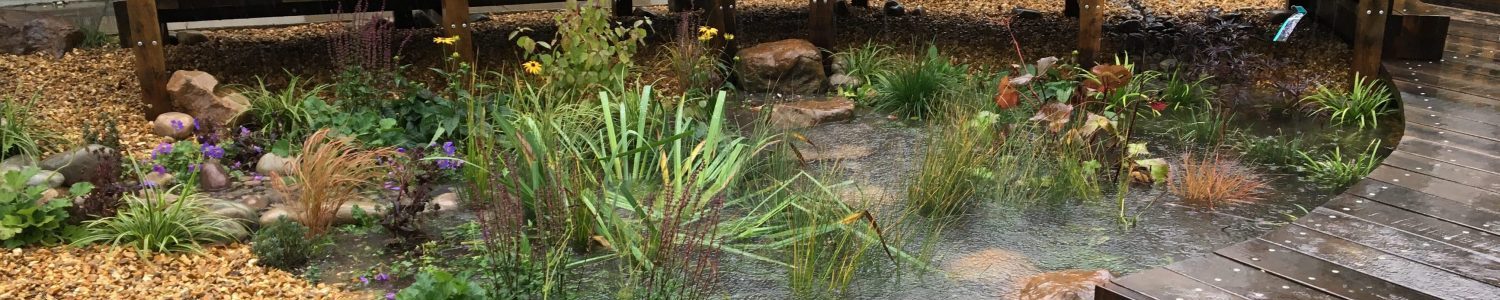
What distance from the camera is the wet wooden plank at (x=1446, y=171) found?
4.45m

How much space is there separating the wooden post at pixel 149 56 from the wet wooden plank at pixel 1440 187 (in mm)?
5161

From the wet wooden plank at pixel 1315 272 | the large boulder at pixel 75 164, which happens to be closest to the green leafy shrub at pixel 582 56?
the large boulder at pixel 75 164

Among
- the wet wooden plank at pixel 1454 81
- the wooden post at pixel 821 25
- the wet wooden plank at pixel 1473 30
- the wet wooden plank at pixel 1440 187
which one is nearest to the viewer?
the wet wooden plank at pixel 1440 187

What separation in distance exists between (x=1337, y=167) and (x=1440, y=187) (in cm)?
64

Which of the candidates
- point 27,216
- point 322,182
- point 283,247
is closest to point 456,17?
point 322,182

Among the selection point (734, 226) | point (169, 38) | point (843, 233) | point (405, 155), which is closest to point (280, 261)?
point (405, 155)

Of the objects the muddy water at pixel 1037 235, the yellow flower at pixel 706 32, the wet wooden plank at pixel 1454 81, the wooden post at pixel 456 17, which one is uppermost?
the wooden post at pixel 456 17

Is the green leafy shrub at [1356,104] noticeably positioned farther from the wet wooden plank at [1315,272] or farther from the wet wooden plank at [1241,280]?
the wet wooden plank at [1241,280]

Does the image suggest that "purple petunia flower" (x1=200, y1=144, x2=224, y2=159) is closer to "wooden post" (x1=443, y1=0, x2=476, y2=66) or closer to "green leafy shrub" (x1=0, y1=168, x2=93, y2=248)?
"green leafy shrub" (x1=0, y1=168, x2=93, y2=248)

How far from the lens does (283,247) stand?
406 centimetres

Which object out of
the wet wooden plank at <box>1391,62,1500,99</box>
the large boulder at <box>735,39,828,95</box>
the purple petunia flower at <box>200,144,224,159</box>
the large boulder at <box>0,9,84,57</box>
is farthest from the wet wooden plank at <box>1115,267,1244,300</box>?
the large boulder at <box>0,9,84,57</box>

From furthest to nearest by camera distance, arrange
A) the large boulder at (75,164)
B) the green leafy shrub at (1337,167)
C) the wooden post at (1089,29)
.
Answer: the wooden post at (1089,29) → the green leafy shrub at (1337,167) → the large boulder at (75,164)

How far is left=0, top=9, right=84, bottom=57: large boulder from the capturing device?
6637mm

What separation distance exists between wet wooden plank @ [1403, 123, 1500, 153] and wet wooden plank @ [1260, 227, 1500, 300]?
4.75 feet
